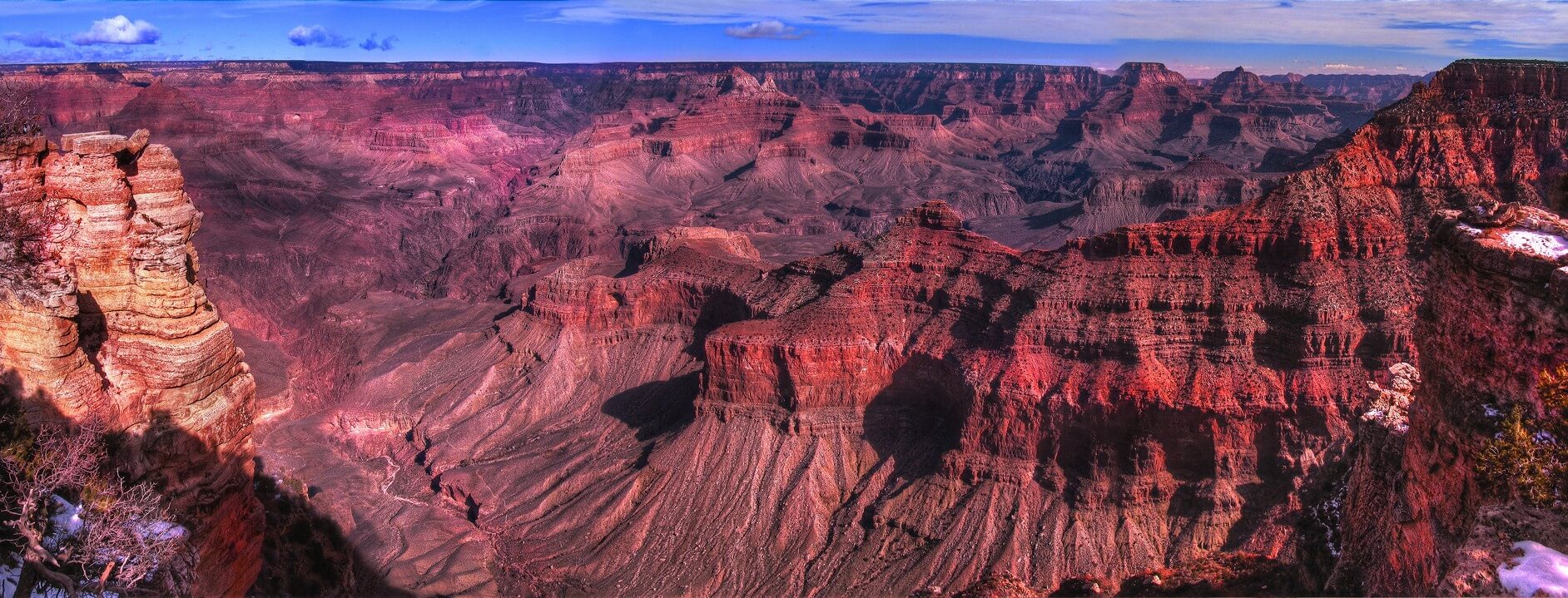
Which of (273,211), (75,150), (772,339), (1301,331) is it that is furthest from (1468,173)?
(273,211)

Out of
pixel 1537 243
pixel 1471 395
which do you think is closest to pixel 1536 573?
pixel 1471 395

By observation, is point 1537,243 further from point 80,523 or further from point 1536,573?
point 80,523

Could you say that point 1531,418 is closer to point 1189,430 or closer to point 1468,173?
point 1189,430

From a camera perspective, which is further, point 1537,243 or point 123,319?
point 123,319

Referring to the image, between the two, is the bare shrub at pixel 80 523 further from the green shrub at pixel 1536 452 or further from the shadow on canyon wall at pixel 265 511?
the green shrub at pixel 1536 452

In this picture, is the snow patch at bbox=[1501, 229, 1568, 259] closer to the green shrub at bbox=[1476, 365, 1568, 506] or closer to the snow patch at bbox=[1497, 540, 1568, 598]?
the green shrub at bbox=[1476, 365, 1568, 506]

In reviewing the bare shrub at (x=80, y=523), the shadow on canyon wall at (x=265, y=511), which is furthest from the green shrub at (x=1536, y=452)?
the shadow on canyon wall at (x=265, y=511)

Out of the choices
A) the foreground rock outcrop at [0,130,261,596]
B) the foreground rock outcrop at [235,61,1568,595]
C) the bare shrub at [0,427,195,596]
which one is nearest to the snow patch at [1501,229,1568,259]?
the foreground rock outcrop at [235,61,1568,595]
